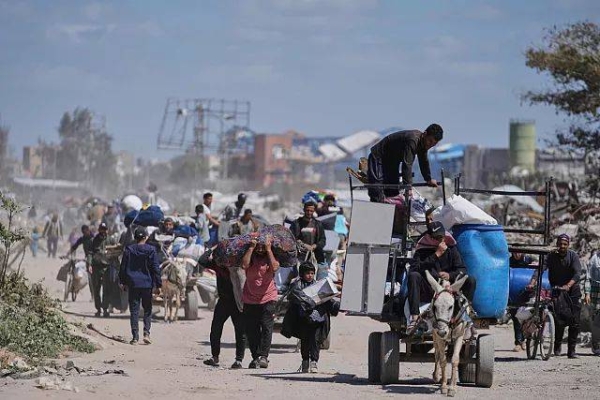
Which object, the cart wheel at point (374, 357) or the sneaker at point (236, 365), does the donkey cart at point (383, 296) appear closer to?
the cart wheel at point (374, 357)

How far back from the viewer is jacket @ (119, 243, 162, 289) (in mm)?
20594

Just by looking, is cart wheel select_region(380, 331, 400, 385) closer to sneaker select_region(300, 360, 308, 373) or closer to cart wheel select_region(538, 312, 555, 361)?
sneaker select_region(300, 360, 308, 373)

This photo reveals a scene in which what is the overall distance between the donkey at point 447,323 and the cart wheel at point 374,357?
2.69 feet

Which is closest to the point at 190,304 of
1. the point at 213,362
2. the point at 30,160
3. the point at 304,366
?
the point at 213,362

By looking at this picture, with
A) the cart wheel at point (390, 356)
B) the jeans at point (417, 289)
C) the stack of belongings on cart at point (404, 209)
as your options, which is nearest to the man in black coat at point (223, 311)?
the cart wheel at point (390, 356)

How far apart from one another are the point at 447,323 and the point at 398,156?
2238mm

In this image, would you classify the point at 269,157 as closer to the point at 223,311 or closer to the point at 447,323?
the point at 223,311

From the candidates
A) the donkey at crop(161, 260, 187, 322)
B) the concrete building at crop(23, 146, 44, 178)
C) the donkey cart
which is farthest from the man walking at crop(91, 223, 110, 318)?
the concrete building at crop(23, 146, 44, 178)

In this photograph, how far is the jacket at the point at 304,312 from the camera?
16562 mm

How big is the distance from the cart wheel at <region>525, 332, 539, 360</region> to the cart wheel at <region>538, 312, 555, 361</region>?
0.10 metres

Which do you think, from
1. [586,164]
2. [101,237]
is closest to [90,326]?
[101,237]

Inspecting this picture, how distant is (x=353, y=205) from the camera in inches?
570

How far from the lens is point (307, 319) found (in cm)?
1661

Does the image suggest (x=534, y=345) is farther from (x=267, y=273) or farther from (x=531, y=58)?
(x=531, y=58)
